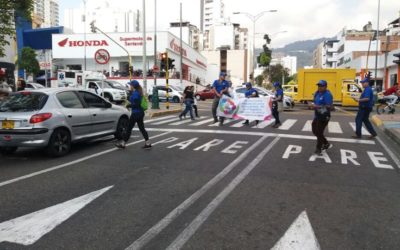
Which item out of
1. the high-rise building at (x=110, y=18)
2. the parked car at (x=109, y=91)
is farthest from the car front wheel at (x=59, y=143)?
the high-rise building at (x=110, y=18)

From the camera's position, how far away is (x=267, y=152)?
9.71m

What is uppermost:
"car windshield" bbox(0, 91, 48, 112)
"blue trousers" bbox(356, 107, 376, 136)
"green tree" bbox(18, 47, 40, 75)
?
"green tree" bbox(18, 47, 40, 75)

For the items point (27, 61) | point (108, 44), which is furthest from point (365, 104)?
point (27, 61)

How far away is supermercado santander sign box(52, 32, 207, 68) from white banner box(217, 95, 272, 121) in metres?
37.0

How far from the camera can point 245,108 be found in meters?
15.7

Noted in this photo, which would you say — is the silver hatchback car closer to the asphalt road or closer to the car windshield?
the car windshield

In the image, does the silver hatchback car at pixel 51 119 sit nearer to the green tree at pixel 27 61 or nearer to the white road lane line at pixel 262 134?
the white road lane line at pixel 262 134

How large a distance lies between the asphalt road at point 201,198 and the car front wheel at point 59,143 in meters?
0.23

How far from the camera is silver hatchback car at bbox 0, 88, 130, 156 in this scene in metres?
8.56

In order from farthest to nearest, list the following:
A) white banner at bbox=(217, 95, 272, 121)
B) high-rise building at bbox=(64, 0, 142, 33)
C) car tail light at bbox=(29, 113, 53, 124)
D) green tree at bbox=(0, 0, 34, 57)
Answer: high-rise building at bbox=(64, 0, 142, 33) → white banner at bbox=(217, 95, 272, 121) → green tree at bbox=(0, 0, 34, 57) → car tail light at bbox=(29, 113, 53, 124)

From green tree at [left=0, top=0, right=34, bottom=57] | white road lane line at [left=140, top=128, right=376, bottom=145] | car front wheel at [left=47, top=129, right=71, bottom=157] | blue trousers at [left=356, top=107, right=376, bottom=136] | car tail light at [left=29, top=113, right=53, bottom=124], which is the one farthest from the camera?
blue trousers at [left=356, top=107, right=376, bottom=136]

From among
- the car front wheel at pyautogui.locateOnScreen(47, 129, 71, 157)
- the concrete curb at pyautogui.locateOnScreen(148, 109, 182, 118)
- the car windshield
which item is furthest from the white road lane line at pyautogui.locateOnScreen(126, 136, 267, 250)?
the concrete curb at pyautogui.locateOnScreen(148, 109, 182, 118)

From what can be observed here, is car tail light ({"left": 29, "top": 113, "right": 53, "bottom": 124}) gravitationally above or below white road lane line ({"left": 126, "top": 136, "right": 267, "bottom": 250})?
above

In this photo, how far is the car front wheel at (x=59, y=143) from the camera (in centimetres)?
884
